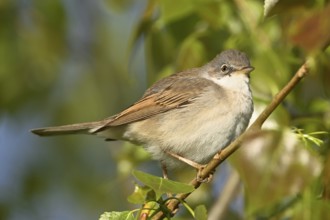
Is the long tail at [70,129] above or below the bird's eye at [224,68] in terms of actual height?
below

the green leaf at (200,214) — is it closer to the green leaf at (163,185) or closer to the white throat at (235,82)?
the green leaf at (163,185)

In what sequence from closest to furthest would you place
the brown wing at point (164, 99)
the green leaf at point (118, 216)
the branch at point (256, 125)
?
the branch at point (256, 125) → the green leaf at point (118, 216) → the brown wing at point (164, 99)

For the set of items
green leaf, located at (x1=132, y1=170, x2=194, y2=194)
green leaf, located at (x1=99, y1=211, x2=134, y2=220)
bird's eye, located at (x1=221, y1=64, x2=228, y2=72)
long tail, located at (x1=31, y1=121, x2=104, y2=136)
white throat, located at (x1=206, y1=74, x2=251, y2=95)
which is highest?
bird's eye, located at (x1=221, y1=64, x2=228, y2=72)

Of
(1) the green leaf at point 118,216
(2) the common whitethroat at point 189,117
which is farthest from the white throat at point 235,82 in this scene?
(1) the green leaf at point 118,216

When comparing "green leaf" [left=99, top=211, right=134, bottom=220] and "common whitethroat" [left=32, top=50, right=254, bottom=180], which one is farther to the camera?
"common whitethroat" [left=32, top=50, right=254, bottom=180]

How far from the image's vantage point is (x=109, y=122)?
4.61 metres

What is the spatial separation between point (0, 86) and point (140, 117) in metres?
1.43

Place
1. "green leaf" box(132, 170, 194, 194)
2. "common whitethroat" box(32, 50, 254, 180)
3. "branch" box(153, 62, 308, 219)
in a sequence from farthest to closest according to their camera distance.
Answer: "common whitethroat" box(32, 50, 254, 180) → "green leaf" box(132, 170, 194, 194) → "branch" box(153, 62, 308, 219)

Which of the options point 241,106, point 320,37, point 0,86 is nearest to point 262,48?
point 241,106

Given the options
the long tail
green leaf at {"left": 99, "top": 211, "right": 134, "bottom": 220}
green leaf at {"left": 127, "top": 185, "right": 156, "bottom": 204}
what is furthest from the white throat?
green leaf at {"left": 99, "top": 211, "right": 134, "bottom": 220}

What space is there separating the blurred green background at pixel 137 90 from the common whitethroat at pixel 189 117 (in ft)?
0.59

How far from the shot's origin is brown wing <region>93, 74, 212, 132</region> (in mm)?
4707

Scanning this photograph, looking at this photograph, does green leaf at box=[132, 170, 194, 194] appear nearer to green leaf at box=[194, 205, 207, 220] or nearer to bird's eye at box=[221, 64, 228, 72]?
green leaf at box=[194, 205, 207, 220]

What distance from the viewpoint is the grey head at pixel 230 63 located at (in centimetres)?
447
